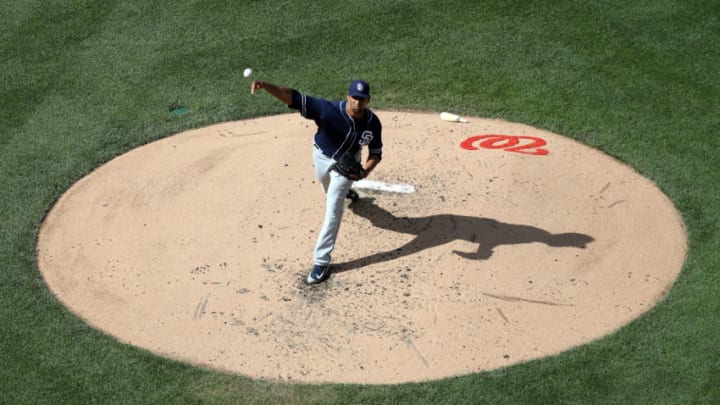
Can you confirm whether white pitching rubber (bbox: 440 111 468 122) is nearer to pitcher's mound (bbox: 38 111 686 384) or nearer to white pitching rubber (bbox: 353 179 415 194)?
pitcher's mound (bbox: 38 111 686 384)

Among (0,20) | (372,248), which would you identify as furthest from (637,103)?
(0,20)

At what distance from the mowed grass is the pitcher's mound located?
29 cm

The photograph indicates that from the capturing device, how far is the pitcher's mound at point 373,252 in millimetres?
9125

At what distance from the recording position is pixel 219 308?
377 inches

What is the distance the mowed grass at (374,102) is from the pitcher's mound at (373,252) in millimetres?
289

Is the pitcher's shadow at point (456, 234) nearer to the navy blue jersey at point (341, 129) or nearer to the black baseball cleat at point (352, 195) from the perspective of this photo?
the black baseball cleat at point (352, 195)

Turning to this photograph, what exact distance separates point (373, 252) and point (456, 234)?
956 mm

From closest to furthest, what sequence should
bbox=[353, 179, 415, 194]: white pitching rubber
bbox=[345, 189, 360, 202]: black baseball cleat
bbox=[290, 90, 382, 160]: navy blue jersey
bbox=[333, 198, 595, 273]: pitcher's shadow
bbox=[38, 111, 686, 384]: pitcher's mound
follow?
1. bbox=[38, 111, 686, 384]: pitcher's mound
2. bbox=[290, 90, 382, 160]: navy blue jersey
3. bbox=[333, 198, 595, 273]: pitcher's shadow
4. bbox=[345, 189, 360, 202]: black baseball cleat
5. bbox=[353, 179, 415, 194]: white pitching rubber

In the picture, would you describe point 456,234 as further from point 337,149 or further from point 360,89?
point 360,89

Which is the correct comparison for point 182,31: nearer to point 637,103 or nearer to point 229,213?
point 229,213

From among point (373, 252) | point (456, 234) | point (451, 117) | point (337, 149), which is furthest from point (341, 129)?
point (451, 117)

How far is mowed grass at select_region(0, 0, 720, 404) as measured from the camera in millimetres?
8547

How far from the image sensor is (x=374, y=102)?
13.2m

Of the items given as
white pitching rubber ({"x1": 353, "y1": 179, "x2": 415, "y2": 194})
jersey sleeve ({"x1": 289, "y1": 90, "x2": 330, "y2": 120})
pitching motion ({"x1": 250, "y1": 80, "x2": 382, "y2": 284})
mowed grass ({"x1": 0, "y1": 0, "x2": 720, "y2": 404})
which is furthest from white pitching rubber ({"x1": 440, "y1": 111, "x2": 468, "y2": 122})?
jersey sleeve ({"x1": 289, "y1": 90, "x2": 330, "y2": 120})
